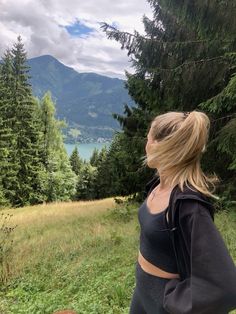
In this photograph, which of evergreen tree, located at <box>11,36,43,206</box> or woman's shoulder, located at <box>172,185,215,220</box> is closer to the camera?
woman's shoulder, located at <box>172,185,215,220</box>

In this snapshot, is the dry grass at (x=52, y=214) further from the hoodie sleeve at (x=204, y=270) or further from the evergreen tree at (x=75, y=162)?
the evergreen tree at (x=75, y=162)

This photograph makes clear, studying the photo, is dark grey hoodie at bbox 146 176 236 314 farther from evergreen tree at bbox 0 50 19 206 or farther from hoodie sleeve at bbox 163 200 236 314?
evergreen tree at bbox 0 50 19 206

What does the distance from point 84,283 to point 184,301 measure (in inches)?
193

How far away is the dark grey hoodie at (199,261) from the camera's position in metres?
1.65

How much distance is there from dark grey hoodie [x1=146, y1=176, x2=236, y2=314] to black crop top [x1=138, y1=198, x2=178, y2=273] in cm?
6

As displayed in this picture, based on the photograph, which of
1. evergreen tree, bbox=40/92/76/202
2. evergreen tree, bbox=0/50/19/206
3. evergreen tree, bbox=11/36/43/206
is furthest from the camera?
evergreen tree, bbox=40/92/76/202

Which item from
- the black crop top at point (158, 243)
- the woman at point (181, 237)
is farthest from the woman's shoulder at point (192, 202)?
the black crop top at point (158, 243)

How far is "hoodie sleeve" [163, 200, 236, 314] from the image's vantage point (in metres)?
1.64

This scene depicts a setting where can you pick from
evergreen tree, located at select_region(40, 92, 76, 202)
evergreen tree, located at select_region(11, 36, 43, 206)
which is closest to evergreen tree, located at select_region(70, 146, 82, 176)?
evergreen tree, located at select_region(40, 92, 76, 202)

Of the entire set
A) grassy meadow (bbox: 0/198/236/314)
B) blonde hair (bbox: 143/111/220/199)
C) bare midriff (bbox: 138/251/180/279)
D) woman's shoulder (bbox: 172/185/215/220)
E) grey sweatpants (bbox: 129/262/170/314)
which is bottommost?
grassy meadow (bbox: 0/198/236/314)

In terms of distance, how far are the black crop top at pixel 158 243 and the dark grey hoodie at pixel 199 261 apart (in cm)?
6

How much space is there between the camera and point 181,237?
5.87 feet

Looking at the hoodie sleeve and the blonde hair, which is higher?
the blonde hair

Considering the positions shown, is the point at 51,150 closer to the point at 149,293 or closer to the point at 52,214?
the point at 52,214
